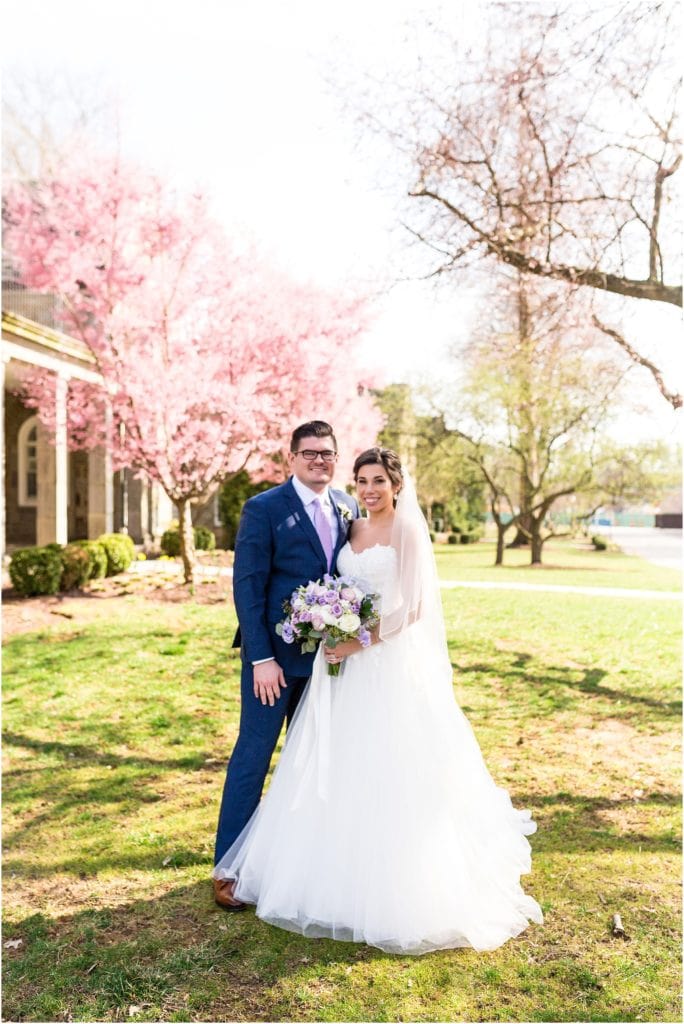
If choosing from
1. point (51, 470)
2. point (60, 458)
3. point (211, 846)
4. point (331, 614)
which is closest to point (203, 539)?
point (51, 470)

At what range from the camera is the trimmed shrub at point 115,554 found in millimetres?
16547

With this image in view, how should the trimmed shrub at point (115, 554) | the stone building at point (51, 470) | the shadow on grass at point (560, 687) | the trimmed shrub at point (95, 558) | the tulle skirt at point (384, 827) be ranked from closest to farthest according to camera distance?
the tulle skirt at point (384, 827) → the shadow on grass at point (560, 687) → the trimmed shrub at point (95, 558) → the trimmed shrub at point (115, 554) → the stone building at point (51, 470)

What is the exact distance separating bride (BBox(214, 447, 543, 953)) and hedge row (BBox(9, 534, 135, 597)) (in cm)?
1036

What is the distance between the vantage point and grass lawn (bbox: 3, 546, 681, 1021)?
339 centimetres

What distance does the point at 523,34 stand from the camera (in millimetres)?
7359

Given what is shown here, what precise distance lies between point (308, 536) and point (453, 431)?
26542mm

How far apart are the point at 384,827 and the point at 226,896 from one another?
3.18 feet

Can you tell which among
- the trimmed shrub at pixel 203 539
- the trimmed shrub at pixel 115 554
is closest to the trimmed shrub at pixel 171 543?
the trimmed shrub at pixel 203 539

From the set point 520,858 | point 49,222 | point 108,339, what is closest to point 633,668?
point 520,858

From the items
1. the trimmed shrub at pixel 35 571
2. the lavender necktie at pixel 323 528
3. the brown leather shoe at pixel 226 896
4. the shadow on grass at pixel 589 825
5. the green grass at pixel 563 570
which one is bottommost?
the shadow on grass at pixel 589 825

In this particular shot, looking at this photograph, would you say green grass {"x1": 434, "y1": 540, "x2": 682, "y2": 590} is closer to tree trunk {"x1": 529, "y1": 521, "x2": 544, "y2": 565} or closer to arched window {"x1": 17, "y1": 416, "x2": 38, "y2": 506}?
tree trunk {"x1": 529, "y1": 521, "x2": 544, "y2": 565}

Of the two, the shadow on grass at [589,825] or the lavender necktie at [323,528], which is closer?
the lavender necktie at [323,528]

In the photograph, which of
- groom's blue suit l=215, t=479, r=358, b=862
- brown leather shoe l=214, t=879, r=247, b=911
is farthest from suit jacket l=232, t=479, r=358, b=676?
brown leather shoe l=214, t=879, r=247, b=911

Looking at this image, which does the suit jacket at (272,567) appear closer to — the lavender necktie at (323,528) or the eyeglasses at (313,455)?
the lavender necktie at (323,528)
